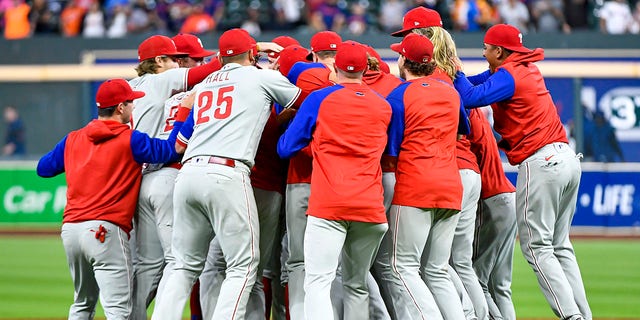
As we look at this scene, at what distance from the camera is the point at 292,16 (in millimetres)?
18594

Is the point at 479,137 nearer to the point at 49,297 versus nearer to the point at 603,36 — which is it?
the point at 49,297

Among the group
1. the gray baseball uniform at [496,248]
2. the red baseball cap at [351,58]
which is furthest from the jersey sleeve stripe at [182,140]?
the gray baseball uniform at [496,248]

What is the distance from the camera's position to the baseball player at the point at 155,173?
23.2 feet

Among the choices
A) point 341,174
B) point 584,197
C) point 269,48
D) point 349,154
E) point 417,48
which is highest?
point 417,48

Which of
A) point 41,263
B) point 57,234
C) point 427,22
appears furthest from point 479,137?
point 57,234

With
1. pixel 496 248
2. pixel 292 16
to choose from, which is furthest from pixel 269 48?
pixel 292 16

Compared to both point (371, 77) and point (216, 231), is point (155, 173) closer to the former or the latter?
point (216, 231)

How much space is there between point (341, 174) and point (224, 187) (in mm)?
806

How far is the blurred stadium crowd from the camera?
18.3 meters

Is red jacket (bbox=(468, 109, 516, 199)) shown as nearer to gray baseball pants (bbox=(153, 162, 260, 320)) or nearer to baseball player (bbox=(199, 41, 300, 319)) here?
baseball player (bbox=(199, 41, 300, 319))

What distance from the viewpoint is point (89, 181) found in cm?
687

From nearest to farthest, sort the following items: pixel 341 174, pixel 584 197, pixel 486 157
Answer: pixel 341 174 < pixel 486 157 < pixel 584 197

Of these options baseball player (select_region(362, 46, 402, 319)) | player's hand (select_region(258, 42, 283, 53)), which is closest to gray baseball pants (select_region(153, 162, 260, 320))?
baseball player (select_region(362, 46, 402, 319))

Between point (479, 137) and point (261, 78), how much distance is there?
5.92 feet
